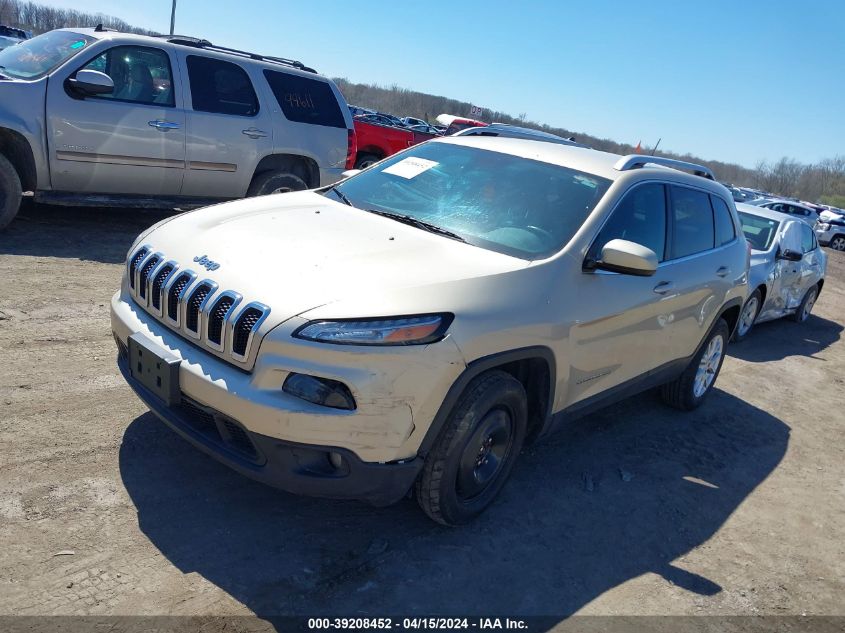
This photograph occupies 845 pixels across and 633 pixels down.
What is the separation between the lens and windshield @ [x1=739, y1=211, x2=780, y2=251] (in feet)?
29.3

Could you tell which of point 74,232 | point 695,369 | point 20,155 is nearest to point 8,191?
point 20,155

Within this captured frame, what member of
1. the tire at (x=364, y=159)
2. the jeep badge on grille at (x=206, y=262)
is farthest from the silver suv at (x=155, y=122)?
the tire at (x=364, y=159)

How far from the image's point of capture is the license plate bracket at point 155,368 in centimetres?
299

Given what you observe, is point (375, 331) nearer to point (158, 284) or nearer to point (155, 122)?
point (158, 284)

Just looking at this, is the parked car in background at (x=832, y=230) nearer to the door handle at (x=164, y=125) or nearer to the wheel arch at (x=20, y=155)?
the door handle at (x=164, y=125)

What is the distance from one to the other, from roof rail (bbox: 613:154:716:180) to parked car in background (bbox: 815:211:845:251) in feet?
86.0

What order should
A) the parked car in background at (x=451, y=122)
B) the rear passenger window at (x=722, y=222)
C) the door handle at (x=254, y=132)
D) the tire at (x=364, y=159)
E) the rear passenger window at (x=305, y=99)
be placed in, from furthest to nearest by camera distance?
the tire at (x=364, y=159) → the rear passenger window at (x=305, y=99) → the door handle at (x=254, y=132) → the parked car in background at (x=451, y=122) → the rear passenger window at (x=722, y=222)

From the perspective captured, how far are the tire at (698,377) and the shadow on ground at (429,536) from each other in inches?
41.1

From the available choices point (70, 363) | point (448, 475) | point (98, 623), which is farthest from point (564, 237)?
point (70, 363)

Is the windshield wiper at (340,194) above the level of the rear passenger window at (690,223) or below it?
below

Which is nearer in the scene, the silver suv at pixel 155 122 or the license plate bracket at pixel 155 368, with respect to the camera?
the license plate bracket at pixel 155 368

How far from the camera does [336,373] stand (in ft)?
9.01

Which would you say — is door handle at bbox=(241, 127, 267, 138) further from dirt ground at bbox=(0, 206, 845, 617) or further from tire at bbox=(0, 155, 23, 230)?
dirt ground at bbox=(0, 206, 845, 617)

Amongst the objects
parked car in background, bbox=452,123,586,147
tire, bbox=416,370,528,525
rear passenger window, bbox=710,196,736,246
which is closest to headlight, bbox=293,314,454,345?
tire, bbox=416,370,528,525
